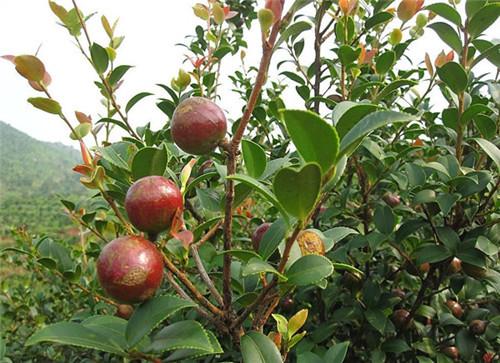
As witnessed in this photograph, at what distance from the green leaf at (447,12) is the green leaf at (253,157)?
2.15 feet

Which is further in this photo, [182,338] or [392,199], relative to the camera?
[392,199]

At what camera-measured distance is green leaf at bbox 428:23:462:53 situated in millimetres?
1127

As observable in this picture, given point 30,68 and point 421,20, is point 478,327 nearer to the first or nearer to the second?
point 421,20

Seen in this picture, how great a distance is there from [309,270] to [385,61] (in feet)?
2.68

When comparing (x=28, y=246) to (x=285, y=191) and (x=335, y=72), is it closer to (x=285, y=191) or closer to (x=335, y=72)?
(x=335, y=72)

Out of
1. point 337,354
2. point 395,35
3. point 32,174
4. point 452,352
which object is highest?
point 395,35

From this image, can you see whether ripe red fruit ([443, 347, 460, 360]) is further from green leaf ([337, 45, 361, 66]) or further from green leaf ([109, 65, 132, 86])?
green leaf ([109, 65, 132, 86])

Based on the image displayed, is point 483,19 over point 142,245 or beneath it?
over

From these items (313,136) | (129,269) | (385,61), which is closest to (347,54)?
(385,61)

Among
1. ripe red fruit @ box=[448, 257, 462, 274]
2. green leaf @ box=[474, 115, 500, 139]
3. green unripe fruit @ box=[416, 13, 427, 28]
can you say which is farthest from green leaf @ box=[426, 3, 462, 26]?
ripe red fruit @ box=[448, 257, 462, 274]

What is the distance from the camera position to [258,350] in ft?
2.24

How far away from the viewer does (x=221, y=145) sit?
0.73 m

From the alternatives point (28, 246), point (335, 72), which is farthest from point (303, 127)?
point (28, 246)

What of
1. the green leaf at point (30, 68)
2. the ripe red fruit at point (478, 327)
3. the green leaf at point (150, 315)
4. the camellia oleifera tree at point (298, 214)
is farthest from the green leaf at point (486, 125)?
the green leaf at point (30, 68)
